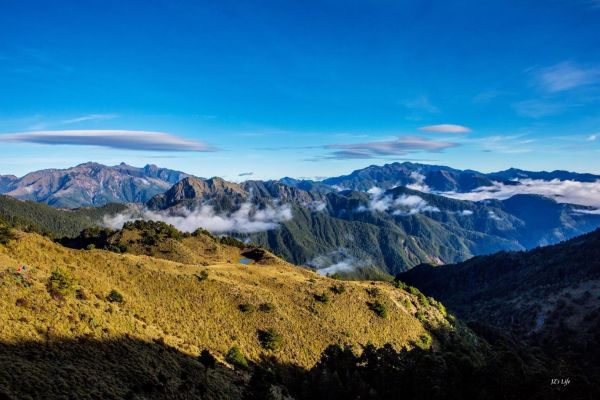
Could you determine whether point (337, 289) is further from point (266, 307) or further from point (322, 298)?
point (266, 307)

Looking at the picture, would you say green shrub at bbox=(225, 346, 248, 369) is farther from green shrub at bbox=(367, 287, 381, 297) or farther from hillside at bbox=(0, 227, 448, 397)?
green shrub at bbox=(367, 287, 381, 297)

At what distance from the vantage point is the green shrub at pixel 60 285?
4775 centimetres

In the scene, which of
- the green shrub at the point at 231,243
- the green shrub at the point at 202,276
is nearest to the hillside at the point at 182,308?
the green shrub at the point at 202,276

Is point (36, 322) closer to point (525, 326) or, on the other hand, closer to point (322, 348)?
point (322, 348)

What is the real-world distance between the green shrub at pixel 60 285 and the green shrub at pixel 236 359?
24142mm

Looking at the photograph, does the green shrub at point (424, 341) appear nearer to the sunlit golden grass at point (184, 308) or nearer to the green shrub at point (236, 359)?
the sunlit golden grass at point (184, 308)

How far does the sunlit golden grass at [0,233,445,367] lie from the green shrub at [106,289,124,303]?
980 mm

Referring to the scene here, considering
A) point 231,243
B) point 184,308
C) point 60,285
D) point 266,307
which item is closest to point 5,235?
point 60,285

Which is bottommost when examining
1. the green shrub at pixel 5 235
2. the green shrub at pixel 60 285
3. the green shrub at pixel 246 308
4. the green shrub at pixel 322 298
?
the green shrub at pixel 322 298

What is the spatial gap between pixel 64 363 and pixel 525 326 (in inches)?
8467

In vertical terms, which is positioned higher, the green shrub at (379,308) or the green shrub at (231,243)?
the green shrub at (231,243)

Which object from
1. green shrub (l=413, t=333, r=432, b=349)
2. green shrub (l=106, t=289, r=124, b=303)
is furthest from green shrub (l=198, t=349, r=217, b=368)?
green shrub (l=413, t=333, r=432, b=349)

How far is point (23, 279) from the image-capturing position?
154 ft

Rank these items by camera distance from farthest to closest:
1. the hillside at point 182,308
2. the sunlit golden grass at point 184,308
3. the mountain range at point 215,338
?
the sunlit golden grass at point 184,308 → the hillside at point 182,308 → the mountain range at point 215,338
